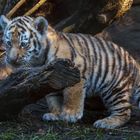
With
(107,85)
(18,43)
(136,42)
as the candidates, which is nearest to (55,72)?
(18,43)

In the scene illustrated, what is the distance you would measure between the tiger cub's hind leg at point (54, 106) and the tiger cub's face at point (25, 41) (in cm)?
46

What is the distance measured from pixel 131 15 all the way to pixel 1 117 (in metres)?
4.10

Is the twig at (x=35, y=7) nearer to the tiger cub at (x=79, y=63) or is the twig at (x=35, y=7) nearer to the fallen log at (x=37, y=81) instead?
the tiger cub at (x=79, y=63)

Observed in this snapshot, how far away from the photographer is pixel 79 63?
5.99 metres

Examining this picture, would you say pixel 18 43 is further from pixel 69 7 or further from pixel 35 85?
pixel 69 7

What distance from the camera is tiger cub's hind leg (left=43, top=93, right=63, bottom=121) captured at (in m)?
5.99

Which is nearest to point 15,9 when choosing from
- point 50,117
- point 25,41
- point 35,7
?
point 35,7

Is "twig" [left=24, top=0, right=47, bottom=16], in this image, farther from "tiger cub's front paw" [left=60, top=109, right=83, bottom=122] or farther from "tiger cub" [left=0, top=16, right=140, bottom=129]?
"tiger cub's front paw" [left=60, top=109, right=83, bottom=122]

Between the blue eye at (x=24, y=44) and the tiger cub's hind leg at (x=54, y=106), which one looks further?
the tiger cub's hind leg at (x=54, y=106)

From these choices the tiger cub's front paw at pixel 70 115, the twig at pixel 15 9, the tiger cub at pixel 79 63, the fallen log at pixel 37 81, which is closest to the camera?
the fallen log at pixel 37 81

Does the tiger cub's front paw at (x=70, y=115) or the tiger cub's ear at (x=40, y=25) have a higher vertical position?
the tiger cub's ear at (x=40, y=25)

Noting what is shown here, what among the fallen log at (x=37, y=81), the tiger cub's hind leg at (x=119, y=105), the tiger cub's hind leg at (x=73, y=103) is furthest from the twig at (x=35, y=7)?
the fallen log at (x=37, y=81)

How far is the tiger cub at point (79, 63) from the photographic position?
227 inches

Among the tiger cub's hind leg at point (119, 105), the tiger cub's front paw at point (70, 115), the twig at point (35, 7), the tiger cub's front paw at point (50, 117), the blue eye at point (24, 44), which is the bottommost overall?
the tiger cub's hind leg at point (119, 105)
